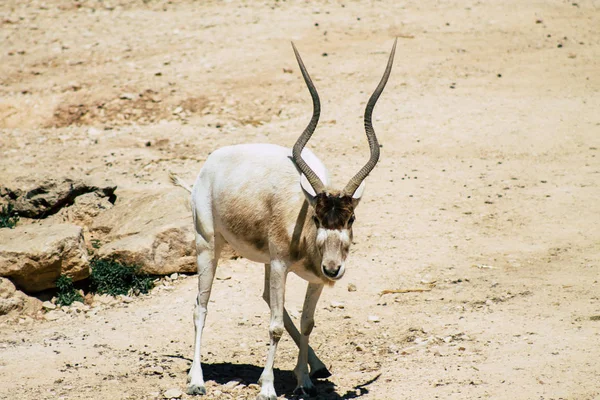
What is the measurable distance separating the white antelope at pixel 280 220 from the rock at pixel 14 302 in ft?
9.03

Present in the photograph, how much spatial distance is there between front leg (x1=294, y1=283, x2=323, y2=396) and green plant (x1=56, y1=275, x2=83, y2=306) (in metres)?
3.70

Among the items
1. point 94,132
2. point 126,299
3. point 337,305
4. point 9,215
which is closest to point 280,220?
point 337,305

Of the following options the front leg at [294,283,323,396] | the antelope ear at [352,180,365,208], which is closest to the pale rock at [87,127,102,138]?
the front leg at [294,283,323,396]

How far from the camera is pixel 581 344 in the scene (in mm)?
7836

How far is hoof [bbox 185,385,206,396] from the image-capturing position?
7.90m

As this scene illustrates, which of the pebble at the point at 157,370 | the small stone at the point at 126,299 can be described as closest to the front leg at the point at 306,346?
the pebble at the point at 157,370

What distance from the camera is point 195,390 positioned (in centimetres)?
791

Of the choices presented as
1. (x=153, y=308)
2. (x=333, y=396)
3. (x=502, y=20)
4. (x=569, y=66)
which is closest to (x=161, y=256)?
(x=153, y=308)

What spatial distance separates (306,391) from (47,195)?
19.3 ft

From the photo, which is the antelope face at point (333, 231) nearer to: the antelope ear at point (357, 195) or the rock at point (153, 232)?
the antelope ear at point (357, 195)

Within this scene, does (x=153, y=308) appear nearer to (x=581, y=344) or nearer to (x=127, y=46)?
(x=581, y=344)

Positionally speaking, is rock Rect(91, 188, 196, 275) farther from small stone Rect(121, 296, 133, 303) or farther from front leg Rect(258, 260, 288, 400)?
front leg Rect(258, 260, 288, 400)

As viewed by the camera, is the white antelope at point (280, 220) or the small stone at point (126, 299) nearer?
the white antelope at point (280, 220)

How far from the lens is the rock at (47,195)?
1195 centimetres
